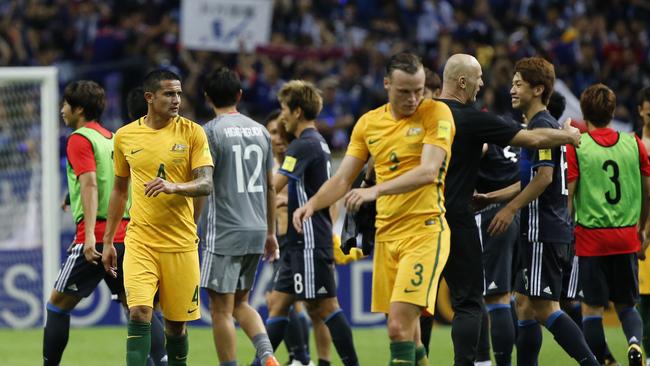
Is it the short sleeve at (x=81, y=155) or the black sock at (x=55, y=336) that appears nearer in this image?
the short sleeve at (x=81, y=155)

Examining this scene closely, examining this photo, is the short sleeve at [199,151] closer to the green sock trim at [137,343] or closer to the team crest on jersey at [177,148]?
the team crest on jersey at [177,148]

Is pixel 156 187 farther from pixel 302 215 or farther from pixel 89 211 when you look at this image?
pixel 89 211

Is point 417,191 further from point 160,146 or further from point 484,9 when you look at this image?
point 484,9

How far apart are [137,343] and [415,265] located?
192 centimetres

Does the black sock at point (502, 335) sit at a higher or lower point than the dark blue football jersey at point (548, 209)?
lower

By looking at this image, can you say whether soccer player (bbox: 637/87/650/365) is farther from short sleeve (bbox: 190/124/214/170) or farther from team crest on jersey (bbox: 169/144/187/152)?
team crest on jersey (bbox: 169/144/187/152)

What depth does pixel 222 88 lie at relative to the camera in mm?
7961

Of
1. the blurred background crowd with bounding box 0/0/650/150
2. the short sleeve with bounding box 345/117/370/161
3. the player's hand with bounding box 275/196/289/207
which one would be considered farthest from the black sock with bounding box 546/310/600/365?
the blurred background crowd with bounding box 0/0/650/150

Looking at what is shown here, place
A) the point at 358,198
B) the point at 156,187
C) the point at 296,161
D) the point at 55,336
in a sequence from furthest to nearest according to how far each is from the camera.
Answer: the point at 296,161, the point at 55,336, the point at 156,187, the point at 358,198

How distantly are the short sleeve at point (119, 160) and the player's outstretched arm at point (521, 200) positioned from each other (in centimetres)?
244

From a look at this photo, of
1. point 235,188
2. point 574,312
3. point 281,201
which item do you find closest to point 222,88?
point 235,188

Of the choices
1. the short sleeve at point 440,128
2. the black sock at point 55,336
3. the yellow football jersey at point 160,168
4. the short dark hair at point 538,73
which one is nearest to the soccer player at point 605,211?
the short dark hair at point 538,73

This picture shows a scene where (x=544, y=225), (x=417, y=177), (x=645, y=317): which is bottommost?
(x=645, y=317)

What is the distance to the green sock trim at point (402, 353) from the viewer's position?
254 inches
